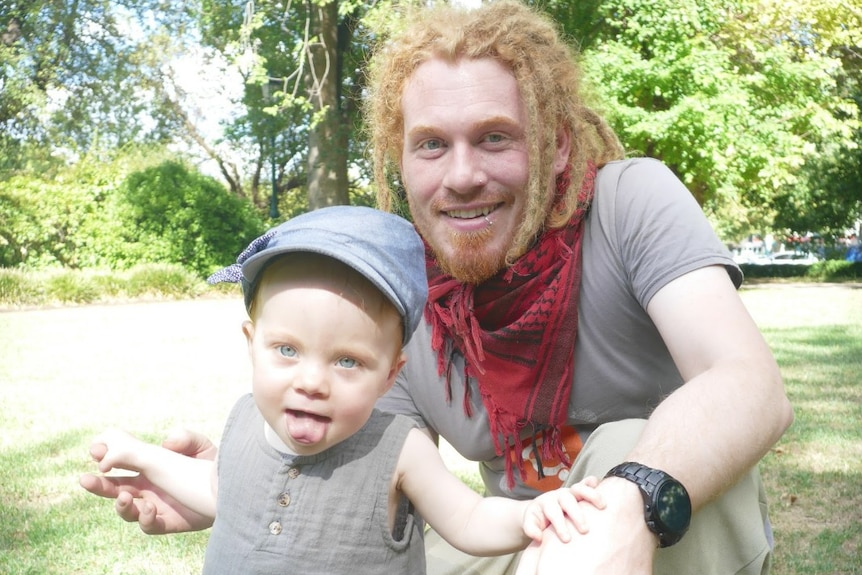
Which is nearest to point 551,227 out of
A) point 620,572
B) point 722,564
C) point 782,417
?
point 782,417

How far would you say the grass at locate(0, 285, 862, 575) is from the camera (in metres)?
3.44

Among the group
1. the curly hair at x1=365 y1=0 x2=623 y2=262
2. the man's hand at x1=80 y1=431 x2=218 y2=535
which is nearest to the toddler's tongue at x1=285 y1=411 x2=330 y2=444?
the man's hand at x1=80 y1=431 x2=218 y2=535

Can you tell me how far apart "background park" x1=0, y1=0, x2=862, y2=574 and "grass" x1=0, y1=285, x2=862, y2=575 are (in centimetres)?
2

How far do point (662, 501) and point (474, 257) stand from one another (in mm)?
Answer: 1007

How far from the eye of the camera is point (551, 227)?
233cm

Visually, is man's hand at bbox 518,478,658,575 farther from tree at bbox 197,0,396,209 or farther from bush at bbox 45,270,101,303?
bush at bbox 45,270,101,303

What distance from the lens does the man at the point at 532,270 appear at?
79.1 inches

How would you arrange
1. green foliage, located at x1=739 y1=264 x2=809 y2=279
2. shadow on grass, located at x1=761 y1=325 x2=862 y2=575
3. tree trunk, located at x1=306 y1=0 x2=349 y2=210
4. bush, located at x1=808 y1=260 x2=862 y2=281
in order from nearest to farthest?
shadow on grass, located at x1=761 y1=325 x2=862 y2=575
tree trunk, located at x1=306 y1=0 x2=349 y2=210
bush, located at x1=808 y1=260 x2=862 y2=281
green foliage, located at x1=739 y1=264 x2=809 y2=279

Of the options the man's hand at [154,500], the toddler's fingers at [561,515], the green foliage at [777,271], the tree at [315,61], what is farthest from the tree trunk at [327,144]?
the green foliage at [777,271]

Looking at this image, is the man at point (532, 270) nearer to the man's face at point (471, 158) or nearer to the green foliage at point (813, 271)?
the man's face at point (471, 158)

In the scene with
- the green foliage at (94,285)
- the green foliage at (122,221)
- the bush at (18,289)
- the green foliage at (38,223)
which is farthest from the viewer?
the green foliage at (122,221)

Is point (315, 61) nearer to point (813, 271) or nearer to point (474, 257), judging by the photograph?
point (474, 257)

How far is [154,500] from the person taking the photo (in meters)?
2.22

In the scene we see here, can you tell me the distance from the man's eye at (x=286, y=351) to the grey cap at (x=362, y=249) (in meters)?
0.18
